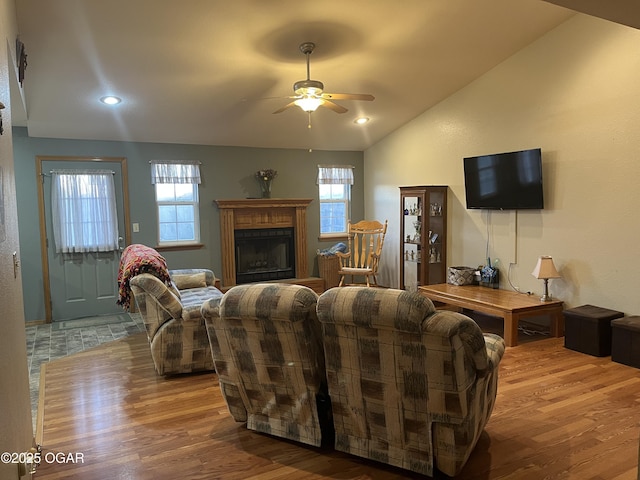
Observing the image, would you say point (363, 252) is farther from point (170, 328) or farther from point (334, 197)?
point (170, 328)

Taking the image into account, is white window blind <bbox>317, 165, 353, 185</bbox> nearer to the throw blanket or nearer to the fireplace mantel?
the fireplace mantel

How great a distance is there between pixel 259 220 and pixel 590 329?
4.45 metres

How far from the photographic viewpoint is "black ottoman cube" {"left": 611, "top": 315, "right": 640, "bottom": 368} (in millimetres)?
3617

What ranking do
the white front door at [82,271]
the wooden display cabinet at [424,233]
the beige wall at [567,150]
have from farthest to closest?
the wooden display cabinet at [424,233]
the white front door at [82,271]
the beige wall at [567,150]

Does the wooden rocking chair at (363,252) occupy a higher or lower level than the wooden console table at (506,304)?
higher

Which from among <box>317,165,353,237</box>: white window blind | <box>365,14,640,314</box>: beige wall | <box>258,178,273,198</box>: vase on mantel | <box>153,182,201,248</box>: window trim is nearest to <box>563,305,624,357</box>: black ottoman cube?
<box>365,14,640,314</box>: beige wall

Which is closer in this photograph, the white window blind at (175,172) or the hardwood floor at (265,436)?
the hardwood floor at (265,436)

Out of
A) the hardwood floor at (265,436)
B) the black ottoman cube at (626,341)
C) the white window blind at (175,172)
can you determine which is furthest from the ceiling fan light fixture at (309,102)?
the black ottoman cube at (626,341)

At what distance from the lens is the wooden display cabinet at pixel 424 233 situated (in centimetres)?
587

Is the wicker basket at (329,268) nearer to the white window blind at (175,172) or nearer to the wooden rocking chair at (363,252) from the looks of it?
the wooden rocking chair at (363,252)

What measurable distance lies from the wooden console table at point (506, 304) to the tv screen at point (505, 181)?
3.15 feet

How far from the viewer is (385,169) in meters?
7.11

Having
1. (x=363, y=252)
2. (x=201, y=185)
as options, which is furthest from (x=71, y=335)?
(x=363, y=252)

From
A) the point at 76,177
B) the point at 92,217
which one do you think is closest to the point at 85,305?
the point at 92,217
